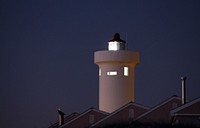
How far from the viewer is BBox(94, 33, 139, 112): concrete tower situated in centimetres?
4644

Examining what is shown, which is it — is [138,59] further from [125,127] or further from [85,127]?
[125,127]

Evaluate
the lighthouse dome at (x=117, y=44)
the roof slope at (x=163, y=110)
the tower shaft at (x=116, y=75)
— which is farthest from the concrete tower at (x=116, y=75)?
the roof slope at (x=163, y=110)

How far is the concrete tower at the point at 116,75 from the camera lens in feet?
152

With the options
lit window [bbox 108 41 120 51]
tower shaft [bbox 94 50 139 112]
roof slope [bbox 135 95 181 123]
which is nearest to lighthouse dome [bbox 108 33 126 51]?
lit window [bbox 108 41 120 51]

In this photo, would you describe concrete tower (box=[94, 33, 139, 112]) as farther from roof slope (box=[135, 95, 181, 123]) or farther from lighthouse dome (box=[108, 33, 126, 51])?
roof slope (box=[135, 95, 181, 123])

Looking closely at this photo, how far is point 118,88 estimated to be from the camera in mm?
46844

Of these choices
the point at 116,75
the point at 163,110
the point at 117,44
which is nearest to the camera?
the point at 163,110

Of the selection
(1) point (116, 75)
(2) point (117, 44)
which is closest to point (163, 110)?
(1) point (116, 75)

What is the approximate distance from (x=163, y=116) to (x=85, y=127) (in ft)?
15.3

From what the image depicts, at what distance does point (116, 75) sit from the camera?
155ft

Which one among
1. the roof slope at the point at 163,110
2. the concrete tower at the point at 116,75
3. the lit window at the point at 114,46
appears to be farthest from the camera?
the lit window at the point at 114,46

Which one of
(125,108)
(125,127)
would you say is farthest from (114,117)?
(125,127)

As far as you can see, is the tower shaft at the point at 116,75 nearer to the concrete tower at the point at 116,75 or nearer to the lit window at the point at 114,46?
the concrete tower at the point at 116,75

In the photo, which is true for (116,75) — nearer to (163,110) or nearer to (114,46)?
(114,46)
